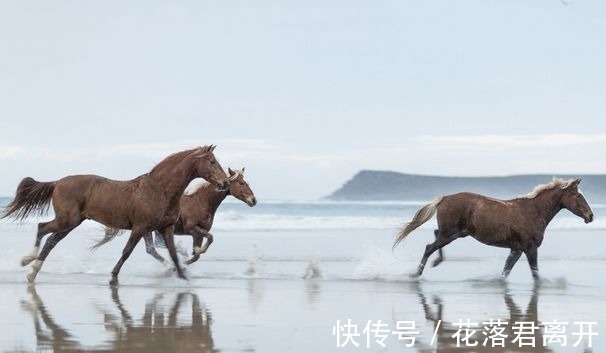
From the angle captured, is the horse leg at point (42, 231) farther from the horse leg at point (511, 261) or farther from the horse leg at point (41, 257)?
the horse leg at point (511, 261)

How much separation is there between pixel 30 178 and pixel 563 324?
7445 mm

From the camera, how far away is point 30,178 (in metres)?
13.7

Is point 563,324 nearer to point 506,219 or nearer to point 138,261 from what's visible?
point 506,219

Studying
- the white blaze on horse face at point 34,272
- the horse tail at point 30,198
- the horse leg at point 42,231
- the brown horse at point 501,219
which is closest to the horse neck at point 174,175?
the horse leg at point 42,231

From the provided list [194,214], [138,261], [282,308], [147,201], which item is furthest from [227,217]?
[282,308]

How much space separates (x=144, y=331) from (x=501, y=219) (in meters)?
7.00

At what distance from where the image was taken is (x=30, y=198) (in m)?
13.6

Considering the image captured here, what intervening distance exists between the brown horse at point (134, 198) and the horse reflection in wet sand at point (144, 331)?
2.35m

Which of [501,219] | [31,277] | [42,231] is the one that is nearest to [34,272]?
[31,277]

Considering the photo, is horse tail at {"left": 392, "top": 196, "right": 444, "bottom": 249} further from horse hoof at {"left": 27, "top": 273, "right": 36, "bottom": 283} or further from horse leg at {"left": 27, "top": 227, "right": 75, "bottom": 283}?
horse hoof at {"left": 27, "top": 273, "right": 36, "bottom": 283}

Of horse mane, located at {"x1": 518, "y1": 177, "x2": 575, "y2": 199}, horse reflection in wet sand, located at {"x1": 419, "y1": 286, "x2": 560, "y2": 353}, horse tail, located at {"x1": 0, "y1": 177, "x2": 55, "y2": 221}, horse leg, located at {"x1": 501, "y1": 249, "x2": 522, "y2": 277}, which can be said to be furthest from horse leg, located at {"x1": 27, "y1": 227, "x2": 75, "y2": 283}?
horse mane, located at {"x1": 518, "y1": 177, "x2": 575, "y2": 199}

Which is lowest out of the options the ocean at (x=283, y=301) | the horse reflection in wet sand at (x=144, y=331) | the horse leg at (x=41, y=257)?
the ocean at (x=283, y=301)

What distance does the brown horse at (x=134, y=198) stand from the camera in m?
12.6

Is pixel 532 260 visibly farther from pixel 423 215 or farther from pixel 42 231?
pixel 42 231
